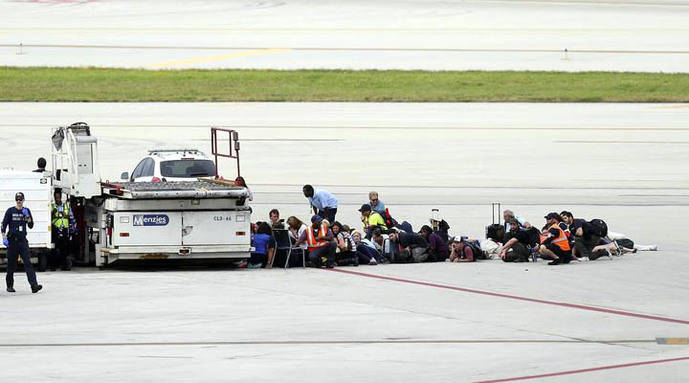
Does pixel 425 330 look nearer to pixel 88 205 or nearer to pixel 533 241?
pixel 533 241

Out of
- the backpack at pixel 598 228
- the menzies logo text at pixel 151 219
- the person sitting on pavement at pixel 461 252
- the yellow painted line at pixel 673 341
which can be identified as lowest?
the yellow painted line at pixel 673 341

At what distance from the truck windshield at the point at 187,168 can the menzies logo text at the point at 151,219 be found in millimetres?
4142

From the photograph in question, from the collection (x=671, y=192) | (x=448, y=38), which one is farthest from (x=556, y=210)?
(x=448, y=38)

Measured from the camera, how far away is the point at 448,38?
67688mm

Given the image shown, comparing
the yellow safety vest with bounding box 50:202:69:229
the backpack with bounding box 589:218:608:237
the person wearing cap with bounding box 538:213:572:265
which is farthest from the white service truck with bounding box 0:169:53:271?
the backpack with bounding box 589:218:608:237

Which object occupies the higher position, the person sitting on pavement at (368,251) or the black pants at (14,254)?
the black pants at (14,254)

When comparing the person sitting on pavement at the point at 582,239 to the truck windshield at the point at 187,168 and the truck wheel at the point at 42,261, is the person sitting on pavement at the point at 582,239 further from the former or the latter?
the truck wheel at the point at 42,261

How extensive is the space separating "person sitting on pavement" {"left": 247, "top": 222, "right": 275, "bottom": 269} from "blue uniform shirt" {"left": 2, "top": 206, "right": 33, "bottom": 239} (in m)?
4.43

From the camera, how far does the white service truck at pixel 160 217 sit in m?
23.5

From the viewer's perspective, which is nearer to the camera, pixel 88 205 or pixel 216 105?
pixel 88 205

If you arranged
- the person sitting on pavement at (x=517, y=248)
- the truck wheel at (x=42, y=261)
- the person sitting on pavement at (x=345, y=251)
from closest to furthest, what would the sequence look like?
1. the truck wheel at (x=42, y=261)
2. the person sitting on pavement at (x=345, y=251)
3. the person sitting on pavement at (x=517, y=248)

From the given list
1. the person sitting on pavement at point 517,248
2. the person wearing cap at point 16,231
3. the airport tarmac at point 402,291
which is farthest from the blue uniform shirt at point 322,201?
the person wearing cap at point 16,231

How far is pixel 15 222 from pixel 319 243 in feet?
18.2

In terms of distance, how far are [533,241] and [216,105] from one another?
2604cm
